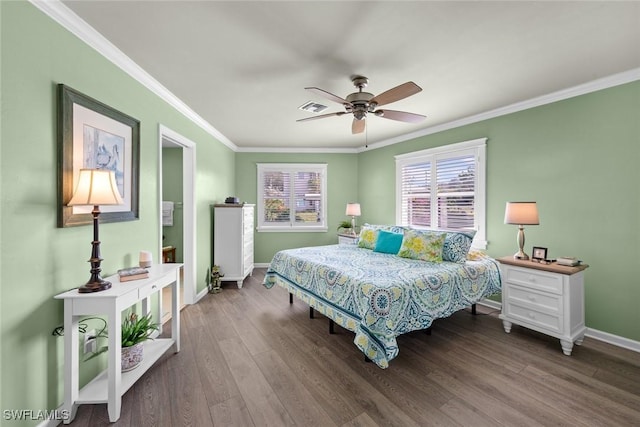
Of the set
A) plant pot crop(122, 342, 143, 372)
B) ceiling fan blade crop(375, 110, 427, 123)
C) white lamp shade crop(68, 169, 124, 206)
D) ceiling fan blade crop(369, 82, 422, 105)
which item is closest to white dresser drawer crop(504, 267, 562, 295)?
ceiling fan blade crop(375, 110, 427, 123)

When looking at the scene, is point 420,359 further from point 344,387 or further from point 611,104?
point 611,104

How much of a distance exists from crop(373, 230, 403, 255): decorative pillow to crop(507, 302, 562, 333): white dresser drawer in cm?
135

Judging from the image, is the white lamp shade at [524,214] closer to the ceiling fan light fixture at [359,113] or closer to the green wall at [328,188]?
the ceiling fan light fixture at [359,113]

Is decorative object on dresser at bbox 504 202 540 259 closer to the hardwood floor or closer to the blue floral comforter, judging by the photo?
the blue floral comforter

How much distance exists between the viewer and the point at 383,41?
200 cm

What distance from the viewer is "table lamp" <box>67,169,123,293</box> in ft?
5.36

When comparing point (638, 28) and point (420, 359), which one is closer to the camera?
point (638, 28)

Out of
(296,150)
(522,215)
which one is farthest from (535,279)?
(296,150)

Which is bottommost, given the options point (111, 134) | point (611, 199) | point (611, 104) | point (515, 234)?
point (515, 234)

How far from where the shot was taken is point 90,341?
6.27ft

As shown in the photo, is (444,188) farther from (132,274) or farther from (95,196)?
(95,196)

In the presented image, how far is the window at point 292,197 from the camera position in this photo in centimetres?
573

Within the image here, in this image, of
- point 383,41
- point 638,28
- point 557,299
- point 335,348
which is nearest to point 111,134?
point 383,41

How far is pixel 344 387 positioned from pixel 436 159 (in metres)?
3.57
